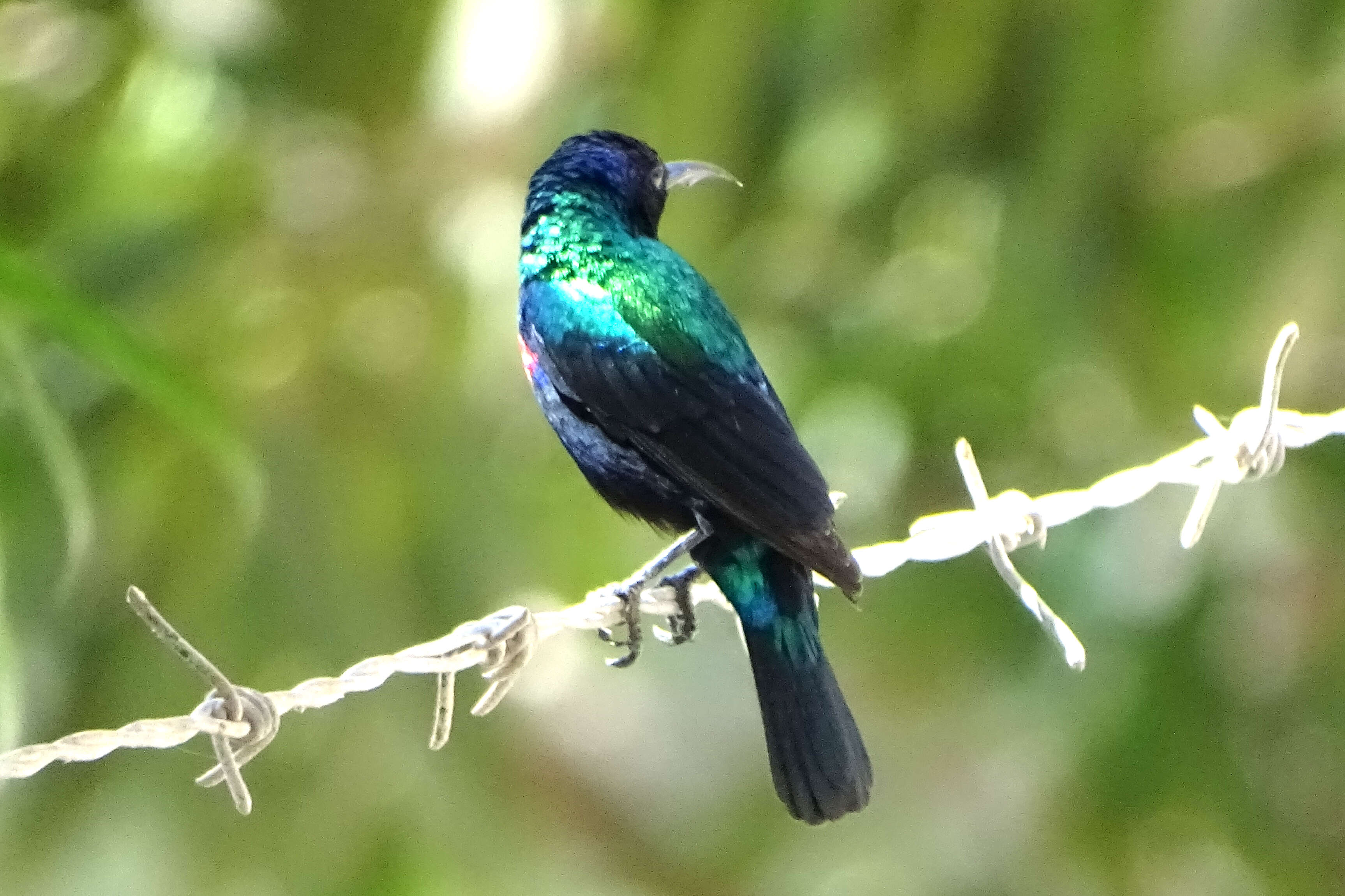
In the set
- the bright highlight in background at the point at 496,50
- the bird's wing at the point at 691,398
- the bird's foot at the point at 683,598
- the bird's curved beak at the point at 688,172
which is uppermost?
the bright highlight in background at the point at 496,50

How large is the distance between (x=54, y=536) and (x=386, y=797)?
65 centimetres

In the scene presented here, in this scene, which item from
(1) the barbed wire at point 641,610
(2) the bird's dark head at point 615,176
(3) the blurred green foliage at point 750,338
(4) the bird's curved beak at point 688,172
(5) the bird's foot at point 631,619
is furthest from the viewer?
(3) the blurred green foliage at point 750,338

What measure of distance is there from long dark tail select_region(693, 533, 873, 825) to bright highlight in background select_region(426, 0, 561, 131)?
1125 mm

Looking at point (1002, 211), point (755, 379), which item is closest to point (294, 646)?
point (755, 379)

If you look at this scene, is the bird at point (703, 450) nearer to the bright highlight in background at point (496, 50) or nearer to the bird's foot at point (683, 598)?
the bird's foot at point (683, 598)

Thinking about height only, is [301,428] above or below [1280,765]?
above

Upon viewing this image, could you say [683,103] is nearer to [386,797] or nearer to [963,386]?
[963,386]

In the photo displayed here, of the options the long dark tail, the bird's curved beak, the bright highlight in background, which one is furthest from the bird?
the bright highlight in background

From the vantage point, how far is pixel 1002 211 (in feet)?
Answer: 7.54

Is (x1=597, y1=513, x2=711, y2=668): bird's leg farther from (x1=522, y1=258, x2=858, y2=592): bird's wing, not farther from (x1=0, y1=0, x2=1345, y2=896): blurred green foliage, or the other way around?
(x1=0, y1=0, x2=1345, y2=896): blurred green foliage

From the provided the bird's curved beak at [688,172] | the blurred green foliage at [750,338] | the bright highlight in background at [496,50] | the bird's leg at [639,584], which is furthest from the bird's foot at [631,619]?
the bright highlight in background at [496,50]

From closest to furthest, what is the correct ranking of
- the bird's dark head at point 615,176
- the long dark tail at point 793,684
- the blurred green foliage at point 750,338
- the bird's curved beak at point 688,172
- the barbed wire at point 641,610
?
the barbed wire at point 641,610
the long dark tail at point 793,684
the bird's dark head at point 615,176
the bird's curved beak at point 688,172
the blurred green foliage at point 750,338

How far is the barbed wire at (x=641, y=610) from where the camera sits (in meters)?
0.80

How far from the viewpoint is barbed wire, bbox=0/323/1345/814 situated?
2.64ft
